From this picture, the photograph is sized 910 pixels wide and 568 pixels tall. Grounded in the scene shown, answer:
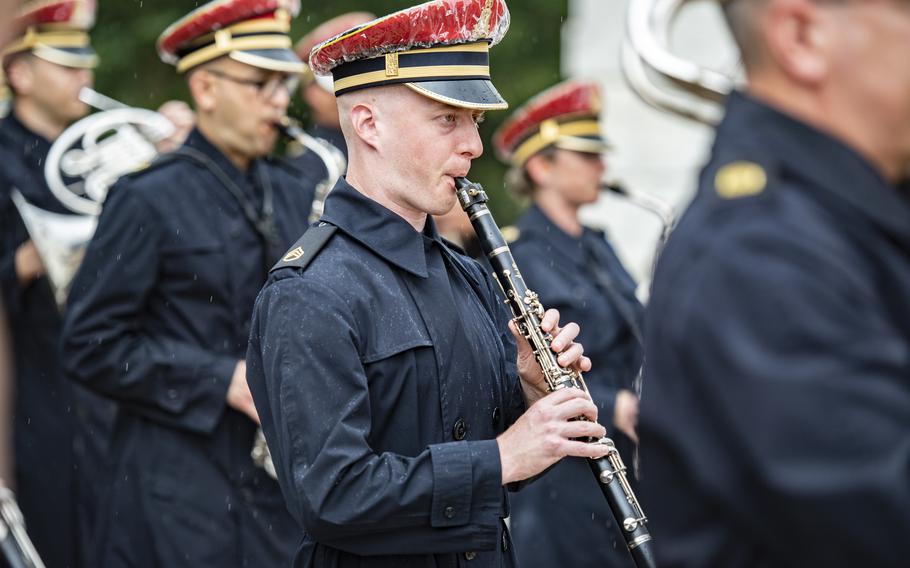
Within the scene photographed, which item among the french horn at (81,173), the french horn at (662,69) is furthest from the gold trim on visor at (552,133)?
A: the french horn at (662,69)

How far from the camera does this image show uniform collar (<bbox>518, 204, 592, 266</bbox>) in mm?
5645

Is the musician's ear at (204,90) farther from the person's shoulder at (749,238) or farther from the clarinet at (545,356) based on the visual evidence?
the person's shoulder at (749,238)

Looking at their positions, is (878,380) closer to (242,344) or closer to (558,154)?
(242,344)

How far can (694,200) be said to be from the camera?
1.86m

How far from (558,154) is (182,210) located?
2027 mm

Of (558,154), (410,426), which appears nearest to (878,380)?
(410,426)

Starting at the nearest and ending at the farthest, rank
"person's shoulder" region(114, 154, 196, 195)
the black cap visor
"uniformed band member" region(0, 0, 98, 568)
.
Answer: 1. the black cap visor
2. "person's shoulder" region(114, 154, 196, 195)
3. "uniformed band member" region(0, 0, 98, 568)

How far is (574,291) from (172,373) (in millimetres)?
1765

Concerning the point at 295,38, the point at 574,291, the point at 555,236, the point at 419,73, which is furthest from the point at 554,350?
the point at 295,38

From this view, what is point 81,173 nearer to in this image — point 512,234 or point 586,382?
point 512,234

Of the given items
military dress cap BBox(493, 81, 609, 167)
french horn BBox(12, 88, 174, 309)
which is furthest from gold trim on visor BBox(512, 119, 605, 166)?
french horn BBox(12, 88, 174, 309)

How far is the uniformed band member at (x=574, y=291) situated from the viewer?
5262 mm

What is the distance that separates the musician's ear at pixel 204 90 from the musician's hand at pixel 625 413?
1863mm

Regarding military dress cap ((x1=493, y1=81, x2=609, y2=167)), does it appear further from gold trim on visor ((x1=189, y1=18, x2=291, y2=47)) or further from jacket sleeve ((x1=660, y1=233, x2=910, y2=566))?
jacket sleeve ((x1=660, y1=233, x2=910, y2=566))
